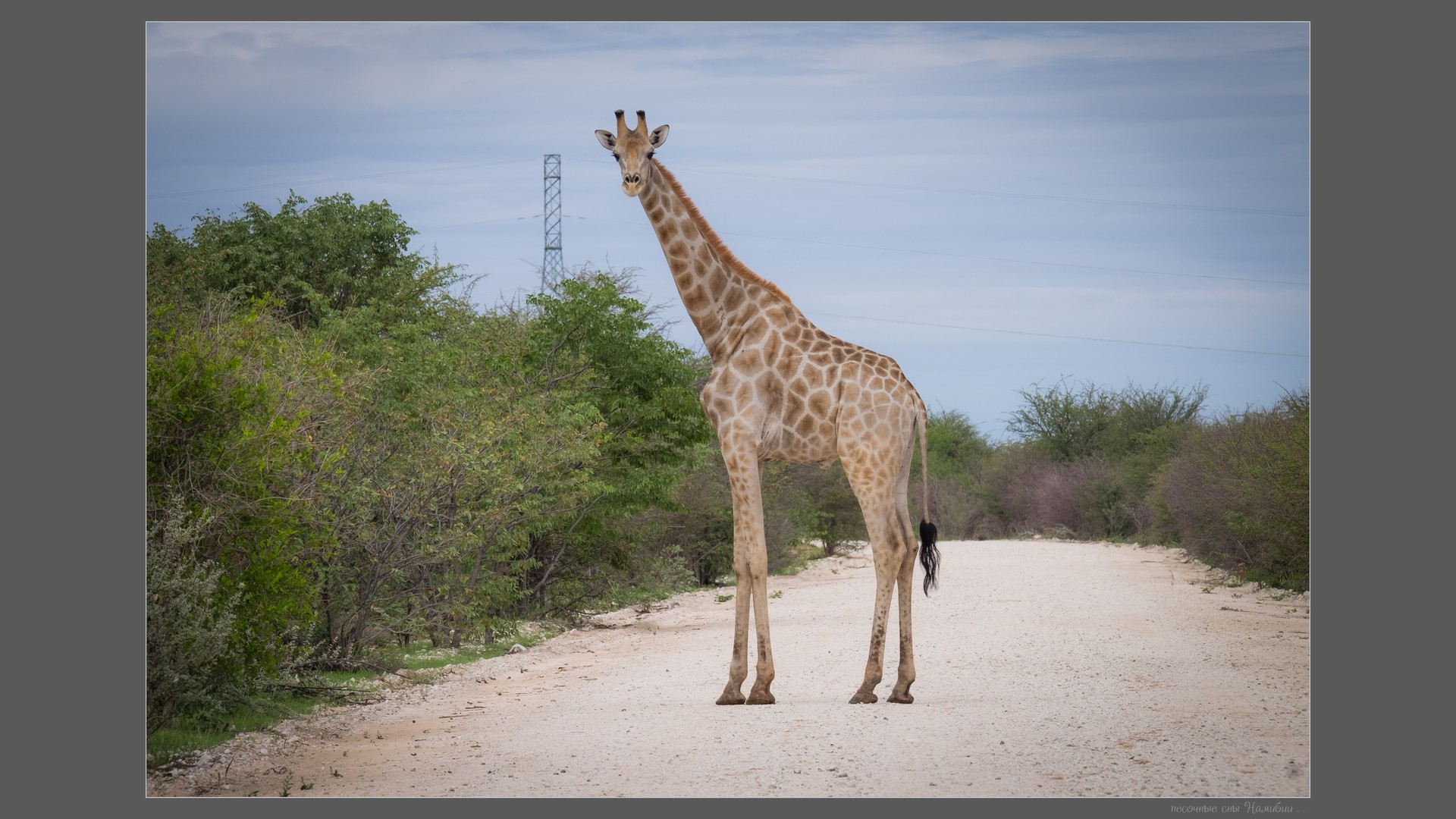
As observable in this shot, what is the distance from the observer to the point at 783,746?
24.5ft

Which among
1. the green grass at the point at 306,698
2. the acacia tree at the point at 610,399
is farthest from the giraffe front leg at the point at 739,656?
the acacia tree at the point at 610,399

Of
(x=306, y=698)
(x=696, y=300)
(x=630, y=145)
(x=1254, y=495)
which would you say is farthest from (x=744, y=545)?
(x=1254, y=495)

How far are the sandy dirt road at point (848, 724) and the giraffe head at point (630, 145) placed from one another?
3.46 m

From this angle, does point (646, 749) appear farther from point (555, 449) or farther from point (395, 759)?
point (555, 449)

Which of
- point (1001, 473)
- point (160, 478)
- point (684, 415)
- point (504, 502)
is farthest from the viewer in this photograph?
point (1001, 473)

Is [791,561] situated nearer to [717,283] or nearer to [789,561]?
[789,561]

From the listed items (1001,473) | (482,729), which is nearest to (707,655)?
(482,729)

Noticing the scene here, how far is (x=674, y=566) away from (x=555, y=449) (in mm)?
8857

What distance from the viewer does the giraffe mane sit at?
30.3 ft

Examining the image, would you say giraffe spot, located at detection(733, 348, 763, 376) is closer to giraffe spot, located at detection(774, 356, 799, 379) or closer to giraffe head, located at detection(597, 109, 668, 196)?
giraffe spot, located at detection(774, 356, 799, 379)

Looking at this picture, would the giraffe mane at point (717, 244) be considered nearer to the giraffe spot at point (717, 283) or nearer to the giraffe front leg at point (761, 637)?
the giraffe spot at point (717, 283)

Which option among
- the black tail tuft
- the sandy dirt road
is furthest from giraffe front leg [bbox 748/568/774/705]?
the black tail tuft

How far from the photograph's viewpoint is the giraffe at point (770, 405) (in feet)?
28.9

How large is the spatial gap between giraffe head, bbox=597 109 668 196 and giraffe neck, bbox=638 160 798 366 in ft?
0.94
